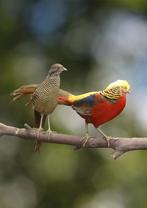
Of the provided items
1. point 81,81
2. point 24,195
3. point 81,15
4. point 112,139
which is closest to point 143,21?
point 81,15

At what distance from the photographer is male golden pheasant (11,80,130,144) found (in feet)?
6.01

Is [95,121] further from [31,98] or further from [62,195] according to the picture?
[62,195]

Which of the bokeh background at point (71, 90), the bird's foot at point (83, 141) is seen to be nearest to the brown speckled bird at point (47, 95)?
the bird's foot at point (83, 141)

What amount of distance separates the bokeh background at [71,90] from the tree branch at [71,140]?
323 centimetres

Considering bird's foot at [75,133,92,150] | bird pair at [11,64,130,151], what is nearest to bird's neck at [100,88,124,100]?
bird pair at [11,64,130,151]

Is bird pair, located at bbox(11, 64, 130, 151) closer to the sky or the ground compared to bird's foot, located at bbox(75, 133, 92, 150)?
closer to the sky

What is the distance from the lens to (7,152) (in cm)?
552

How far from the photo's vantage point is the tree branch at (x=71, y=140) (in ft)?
6.08

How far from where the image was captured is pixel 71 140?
187cm

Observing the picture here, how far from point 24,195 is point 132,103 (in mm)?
1091

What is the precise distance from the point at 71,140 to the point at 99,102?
121 mm

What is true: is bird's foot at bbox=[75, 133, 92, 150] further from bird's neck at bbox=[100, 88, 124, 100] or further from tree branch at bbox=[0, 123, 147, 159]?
bird's neck at bbox=[100, 88, 124, 100]

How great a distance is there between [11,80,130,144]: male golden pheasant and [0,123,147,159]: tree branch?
0.16ft

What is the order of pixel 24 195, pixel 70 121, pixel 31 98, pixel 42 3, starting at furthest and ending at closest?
pixel 42 3 < pixel 24 195 < pixel 70 121 < pixel 31 98
